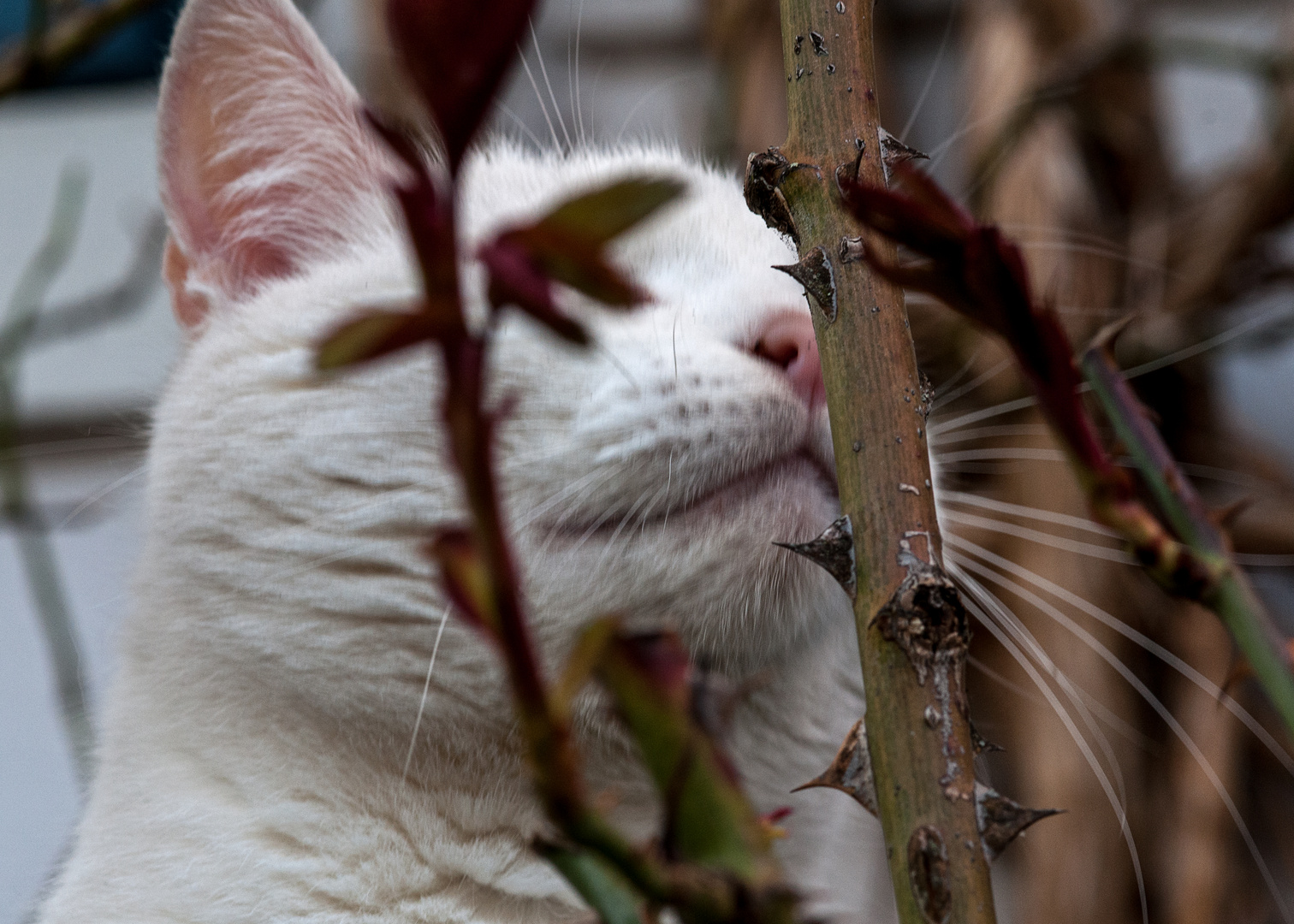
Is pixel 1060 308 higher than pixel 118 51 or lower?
lower

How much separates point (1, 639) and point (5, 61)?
0.84 m

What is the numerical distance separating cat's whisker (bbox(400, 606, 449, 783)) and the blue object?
4.17 ft

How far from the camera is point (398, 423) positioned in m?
0.61

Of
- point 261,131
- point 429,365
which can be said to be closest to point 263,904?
point 429,365

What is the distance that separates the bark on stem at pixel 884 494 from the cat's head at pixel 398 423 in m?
0.19

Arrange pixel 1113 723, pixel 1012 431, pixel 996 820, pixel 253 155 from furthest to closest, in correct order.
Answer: pixel 1012 431 → pixel 1113 723 → pixel 253 155 → pixel 996 820

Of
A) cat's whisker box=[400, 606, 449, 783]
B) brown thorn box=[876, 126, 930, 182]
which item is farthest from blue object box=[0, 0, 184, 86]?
brown thorn box=[876, 126, 930, 182]

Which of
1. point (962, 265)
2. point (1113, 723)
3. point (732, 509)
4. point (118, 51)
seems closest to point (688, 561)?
point (732, 509)

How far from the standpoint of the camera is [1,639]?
156 cm

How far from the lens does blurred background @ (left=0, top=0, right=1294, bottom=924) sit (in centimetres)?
Result: 118

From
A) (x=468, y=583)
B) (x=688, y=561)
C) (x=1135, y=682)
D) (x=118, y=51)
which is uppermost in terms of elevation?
(x=118, y=51)

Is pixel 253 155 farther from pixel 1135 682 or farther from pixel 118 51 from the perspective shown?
pixel 118 51

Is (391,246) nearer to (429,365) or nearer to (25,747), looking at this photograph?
(429,365)

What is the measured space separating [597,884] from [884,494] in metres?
0.11
